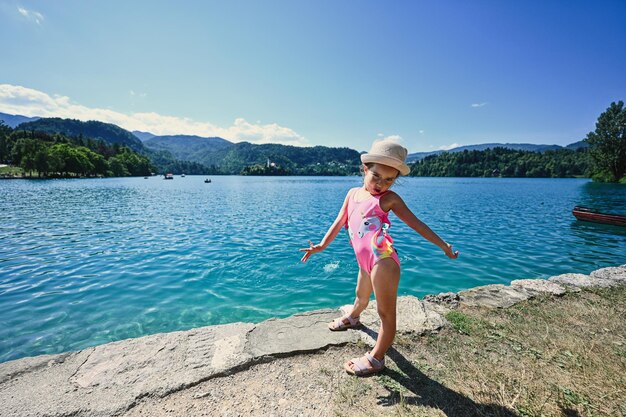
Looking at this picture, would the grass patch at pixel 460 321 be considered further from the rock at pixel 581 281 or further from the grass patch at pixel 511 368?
the rock at pixel 581 281

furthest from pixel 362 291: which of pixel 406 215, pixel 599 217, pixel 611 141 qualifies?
pixel 611 141

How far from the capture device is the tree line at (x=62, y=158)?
89438 millimetres

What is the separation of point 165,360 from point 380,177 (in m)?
3.33

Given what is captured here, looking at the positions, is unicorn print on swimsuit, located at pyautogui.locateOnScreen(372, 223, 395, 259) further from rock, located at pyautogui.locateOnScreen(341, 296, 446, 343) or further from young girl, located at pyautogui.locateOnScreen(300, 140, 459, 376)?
rock, located at pyautogui.locateOnScreen(341, 296, 446, 343)

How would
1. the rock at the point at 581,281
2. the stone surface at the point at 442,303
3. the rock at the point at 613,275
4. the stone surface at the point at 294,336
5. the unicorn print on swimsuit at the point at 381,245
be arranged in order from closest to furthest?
the unicorn print on swimsuit at the point at 381,245, the stone surface at the point at 294,336, the stone surface at the point at 442,303, the rock at the point at 581,281, the rock at the point at 613,275

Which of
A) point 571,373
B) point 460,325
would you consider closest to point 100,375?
point 460,325

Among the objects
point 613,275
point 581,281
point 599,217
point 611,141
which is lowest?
point 599,217

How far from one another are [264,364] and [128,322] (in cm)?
523

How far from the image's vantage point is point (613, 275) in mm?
6895

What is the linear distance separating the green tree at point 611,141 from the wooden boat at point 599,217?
87.8 m

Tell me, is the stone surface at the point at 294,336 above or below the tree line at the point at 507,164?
below

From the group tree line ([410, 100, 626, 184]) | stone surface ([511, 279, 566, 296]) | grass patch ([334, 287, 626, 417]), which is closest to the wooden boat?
stone surface ([511, 279, 566, 296])

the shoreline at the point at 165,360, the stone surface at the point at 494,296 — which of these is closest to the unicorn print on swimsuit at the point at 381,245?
the shoreline at the point at 165,360

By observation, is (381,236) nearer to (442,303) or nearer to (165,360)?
(442,303)
